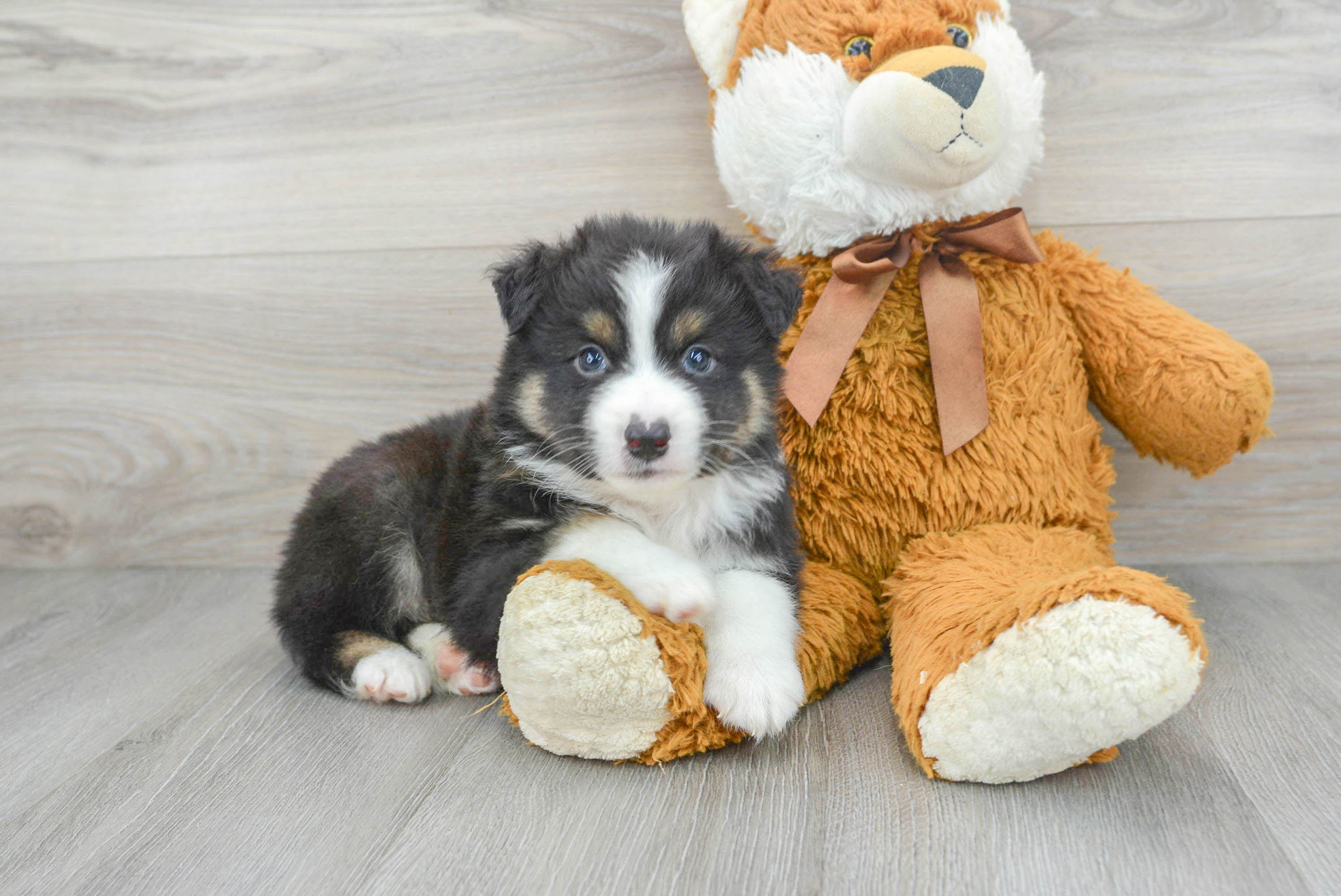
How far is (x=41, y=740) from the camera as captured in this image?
1.77 meters

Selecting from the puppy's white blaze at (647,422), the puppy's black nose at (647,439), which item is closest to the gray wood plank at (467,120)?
the puppy's white blaze at (647,422)

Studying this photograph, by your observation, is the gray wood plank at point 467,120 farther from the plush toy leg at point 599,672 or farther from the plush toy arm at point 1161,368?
the plush toy leg at point 599,672

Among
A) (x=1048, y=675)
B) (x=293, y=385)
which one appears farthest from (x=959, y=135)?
(x=293, y=385)

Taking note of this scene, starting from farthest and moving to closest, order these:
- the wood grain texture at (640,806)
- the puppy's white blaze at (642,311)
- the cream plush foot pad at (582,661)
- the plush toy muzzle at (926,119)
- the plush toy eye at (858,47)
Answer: the plush toy eye at (858,47) < the plush toy muzzle at (926,119) < the puppy's white blaze at (642,311) < the cream plush foot pad at (582,661) < the wood grain texture at (640,806)

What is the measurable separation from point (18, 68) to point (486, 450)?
1.95 meters

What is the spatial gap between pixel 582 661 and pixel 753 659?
29 cm

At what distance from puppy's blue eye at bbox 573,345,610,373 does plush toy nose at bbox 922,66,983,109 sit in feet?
2.57

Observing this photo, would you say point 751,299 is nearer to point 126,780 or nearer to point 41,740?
point 126,780

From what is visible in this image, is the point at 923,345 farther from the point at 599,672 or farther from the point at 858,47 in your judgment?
the point at 599,672

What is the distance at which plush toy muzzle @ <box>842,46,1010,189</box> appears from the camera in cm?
171

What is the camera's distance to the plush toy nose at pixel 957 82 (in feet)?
5.62

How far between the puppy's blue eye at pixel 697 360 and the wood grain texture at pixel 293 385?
3.48ft

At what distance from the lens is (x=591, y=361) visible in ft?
5.29

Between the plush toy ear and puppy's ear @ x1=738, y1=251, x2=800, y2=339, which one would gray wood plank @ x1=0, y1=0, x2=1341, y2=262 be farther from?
puppy's ear @ x1=738, y1=251, x2=800, y2=339
